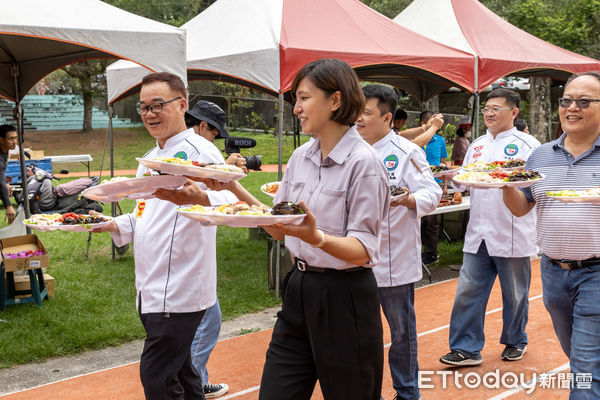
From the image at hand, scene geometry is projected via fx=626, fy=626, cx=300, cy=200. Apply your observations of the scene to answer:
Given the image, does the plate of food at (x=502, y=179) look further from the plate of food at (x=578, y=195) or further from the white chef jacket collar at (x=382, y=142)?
the white chef jacket collar at (x=382, y=142)

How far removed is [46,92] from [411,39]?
38.2 meters

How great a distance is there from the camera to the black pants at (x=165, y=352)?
3.14m

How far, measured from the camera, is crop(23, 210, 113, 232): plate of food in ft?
11.6

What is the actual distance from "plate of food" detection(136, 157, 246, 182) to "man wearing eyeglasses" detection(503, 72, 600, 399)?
1702 mm

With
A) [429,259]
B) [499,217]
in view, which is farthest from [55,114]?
[499,217]

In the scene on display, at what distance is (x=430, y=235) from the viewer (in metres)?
9.78

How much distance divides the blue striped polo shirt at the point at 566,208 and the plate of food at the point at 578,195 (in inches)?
4.3

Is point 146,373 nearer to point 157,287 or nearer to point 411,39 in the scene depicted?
point 157,287

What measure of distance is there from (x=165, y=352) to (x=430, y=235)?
7159 millimetres

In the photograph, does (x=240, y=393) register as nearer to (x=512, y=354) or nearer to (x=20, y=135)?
(x=512, y=354)

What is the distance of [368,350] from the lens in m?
2.61

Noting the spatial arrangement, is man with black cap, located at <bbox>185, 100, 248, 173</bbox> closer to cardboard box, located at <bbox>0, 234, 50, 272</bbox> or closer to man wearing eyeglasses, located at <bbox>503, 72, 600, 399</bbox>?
man wearing eyeglasses, located at <bbox>503, 72, 600, 399</bbox>

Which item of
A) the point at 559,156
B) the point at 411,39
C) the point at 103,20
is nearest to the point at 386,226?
the point at 559,156

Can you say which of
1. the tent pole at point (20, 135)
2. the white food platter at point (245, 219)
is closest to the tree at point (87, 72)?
the tent pole at point (20, 135)
